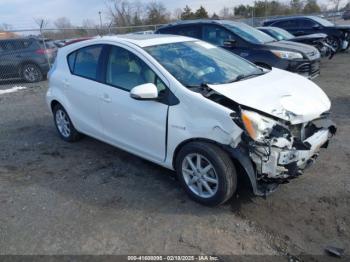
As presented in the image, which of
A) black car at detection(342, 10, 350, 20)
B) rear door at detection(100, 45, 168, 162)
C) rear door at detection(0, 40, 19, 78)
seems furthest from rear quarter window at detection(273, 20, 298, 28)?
black car at detection(342, 10, 350, 20)

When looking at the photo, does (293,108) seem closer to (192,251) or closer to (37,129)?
(192,251)

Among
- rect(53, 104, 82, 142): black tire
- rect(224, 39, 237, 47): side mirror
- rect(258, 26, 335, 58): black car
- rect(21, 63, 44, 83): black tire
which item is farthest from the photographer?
rect(21, 63, 44, 83): black tire

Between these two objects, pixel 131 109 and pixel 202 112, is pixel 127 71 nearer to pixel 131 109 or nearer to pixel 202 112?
pixel 131 109

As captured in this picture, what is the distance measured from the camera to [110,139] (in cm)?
459

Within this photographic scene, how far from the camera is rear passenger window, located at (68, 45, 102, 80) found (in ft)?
15.4

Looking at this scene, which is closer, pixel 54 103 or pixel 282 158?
pixel 282 158

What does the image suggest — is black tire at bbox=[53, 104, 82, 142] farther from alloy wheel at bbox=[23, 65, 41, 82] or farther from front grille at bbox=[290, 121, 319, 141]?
alloy wheel at bbox=[23, 65, 41, 82]

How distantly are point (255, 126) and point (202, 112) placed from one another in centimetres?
54

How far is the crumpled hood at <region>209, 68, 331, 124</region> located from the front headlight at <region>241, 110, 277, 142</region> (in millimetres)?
113

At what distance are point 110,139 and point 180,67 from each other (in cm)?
141

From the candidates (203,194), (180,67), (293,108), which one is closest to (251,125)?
(293,108)

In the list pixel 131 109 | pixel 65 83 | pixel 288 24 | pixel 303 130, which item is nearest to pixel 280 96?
pixel 303 130

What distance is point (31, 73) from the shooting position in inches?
497

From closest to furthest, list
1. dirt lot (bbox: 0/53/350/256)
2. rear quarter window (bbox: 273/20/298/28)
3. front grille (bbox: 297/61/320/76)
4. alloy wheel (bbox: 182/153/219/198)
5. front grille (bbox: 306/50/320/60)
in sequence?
dirt lot (bbox: 0/53/350/256)
alloy wheel (bbox: 182/153/219/198)
front grille (bbox: 297/61/320/76)
front grille (bbox: 306/50/320/60)
rear quarter window (bbox: 273/20/298/28)
